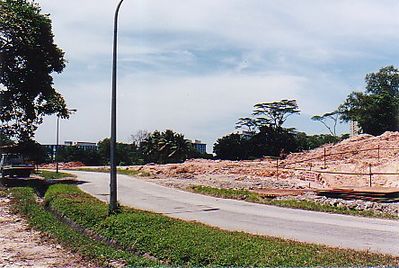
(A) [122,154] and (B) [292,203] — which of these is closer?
(B) [292,203]

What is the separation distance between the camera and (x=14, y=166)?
117 ft

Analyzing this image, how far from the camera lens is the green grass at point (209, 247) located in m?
8.34

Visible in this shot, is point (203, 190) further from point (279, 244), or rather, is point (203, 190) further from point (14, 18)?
point (279, 244)

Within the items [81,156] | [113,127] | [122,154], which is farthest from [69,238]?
[81,156]

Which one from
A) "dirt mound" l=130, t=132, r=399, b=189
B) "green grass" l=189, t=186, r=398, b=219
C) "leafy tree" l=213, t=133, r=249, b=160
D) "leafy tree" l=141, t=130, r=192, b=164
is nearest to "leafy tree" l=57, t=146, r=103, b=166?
"leafy tree" l=141, t=130, r=192, b=164

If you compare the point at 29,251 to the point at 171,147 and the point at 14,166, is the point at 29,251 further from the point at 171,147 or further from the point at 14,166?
the point at 171,147

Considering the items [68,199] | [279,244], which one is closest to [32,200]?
[68,199]

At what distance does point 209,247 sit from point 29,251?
4.52 meters

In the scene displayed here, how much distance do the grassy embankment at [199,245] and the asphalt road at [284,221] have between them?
1.76 meters

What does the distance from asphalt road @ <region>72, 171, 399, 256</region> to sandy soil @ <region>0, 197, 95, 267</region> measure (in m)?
4.48

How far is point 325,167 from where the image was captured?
37.6 metres

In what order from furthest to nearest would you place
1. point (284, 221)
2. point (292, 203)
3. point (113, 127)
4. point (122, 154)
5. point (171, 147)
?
point (122, 154)
point (171, 147)
point (292, 203)
point (284, 221)
point (113, 127)

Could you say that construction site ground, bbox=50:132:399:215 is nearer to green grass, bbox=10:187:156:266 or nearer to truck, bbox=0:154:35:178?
truck, bbox=0:154:35:178

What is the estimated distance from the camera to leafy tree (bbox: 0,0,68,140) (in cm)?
2795
